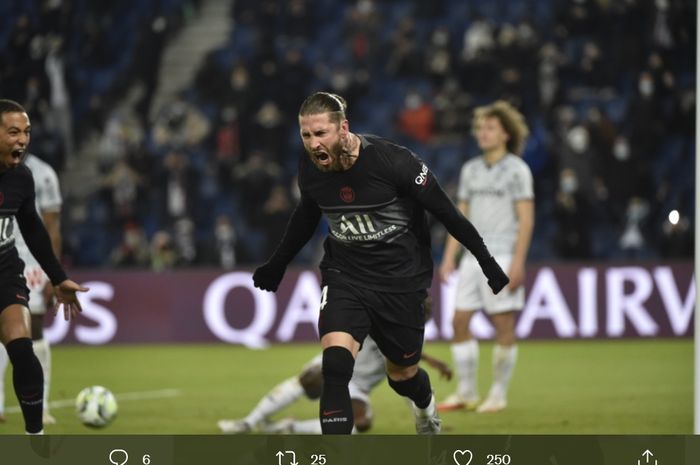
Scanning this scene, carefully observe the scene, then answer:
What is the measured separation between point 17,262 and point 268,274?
1.28 m

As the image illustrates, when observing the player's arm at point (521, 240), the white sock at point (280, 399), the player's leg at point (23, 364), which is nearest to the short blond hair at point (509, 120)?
the player's arm at point (521, 240)

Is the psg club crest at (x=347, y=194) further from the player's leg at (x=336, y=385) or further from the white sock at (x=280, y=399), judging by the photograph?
the white sock at (x=280, y=399)

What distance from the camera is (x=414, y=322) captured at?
632 centimetres

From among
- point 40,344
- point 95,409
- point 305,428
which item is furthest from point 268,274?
point 40,344

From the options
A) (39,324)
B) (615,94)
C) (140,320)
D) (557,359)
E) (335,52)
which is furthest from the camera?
(335,52)

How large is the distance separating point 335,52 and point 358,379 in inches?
453

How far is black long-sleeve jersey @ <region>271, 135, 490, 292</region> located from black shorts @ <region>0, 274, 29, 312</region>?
1.43 m

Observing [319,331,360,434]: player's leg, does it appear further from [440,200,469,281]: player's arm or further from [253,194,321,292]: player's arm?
[440,200,469,281]: player's arm

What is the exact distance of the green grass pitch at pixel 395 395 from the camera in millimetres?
8398

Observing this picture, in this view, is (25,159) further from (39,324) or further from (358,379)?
(358,379)
